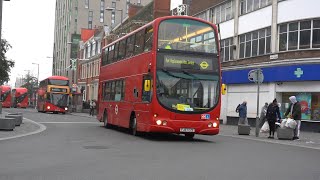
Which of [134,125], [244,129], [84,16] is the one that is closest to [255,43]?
[244,129]

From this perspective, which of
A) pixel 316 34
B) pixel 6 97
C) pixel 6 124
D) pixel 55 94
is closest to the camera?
pixel 6 124

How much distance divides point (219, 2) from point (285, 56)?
1079 centimetres

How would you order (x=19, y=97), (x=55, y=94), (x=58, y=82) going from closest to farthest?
(x=58, y=82), (x=55, y=94), (x=19, y=97)

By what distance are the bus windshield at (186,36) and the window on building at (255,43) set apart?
15365 mm

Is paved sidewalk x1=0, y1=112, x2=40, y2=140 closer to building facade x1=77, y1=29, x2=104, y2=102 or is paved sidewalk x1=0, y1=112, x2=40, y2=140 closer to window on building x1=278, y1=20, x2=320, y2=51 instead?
window on building x1=278, y1=20, x2=320, y2=51

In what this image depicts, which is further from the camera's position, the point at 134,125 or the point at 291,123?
the point at 291,123

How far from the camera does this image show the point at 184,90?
1719 cm

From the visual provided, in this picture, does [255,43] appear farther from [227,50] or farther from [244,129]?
[244,129]

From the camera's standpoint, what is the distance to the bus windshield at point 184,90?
17109mm

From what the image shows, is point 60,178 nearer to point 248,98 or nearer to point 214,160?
point 214,160

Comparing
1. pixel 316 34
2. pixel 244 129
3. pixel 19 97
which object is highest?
pixel 316 34

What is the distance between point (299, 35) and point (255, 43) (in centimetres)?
501

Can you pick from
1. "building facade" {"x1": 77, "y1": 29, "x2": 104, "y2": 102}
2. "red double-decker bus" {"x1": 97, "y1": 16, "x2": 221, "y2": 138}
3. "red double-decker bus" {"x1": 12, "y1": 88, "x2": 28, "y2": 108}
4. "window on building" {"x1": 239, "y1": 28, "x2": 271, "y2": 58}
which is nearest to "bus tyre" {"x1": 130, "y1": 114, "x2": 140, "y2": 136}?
"red double-decker bus" {"x1": 97, "y1": 16, "x2": 221, "y2": 138}

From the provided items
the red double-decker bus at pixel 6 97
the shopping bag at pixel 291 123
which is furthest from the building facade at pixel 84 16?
the shopping bag at pixel 291 123
